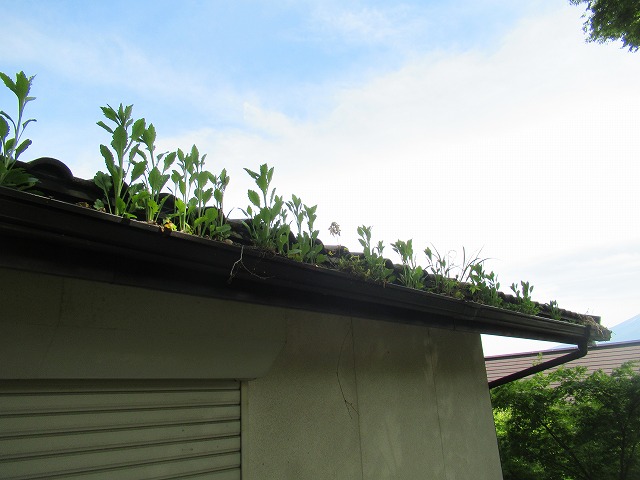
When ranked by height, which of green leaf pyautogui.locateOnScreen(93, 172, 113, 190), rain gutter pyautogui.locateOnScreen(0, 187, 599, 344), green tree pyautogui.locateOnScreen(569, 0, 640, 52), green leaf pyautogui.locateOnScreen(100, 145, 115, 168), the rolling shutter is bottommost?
the rolling shutter

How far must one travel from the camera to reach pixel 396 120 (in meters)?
5.66

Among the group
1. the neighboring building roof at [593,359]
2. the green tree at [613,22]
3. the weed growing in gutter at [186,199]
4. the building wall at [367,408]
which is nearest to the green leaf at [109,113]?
the weed growing in gutter at [186,199]

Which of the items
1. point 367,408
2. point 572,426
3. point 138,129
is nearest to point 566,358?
point 572,426

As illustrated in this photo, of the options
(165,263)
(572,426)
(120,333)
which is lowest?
(572,426)

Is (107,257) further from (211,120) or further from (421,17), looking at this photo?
(421,17)

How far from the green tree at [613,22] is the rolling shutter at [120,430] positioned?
767cm

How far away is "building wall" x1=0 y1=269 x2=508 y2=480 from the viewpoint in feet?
6.20

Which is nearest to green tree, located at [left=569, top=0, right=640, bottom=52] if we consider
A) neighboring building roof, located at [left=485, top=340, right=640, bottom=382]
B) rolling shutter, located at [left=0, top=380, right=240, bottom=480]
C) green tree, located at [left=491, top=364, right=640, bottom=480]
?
green tree, located at [left=491, top=364, right=640, bottom=480]

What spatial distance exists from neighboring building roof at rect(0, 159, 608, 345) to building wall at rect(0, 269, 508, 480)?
1.30ft

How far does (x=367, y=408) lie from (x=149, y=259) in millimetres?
2263

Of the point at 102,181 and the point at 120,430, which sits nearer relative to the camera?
the point at 102,181

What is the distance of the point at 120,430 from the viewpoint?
206 centimetres

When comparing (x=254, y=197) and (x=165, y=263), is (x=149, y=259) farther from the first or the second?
(x=254, y=197)

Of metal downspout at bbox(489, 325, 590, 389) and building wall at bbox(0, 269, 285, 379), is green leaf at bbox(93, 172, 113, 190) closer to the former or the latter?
building wall at bbox(0, 269, 285, 379)
